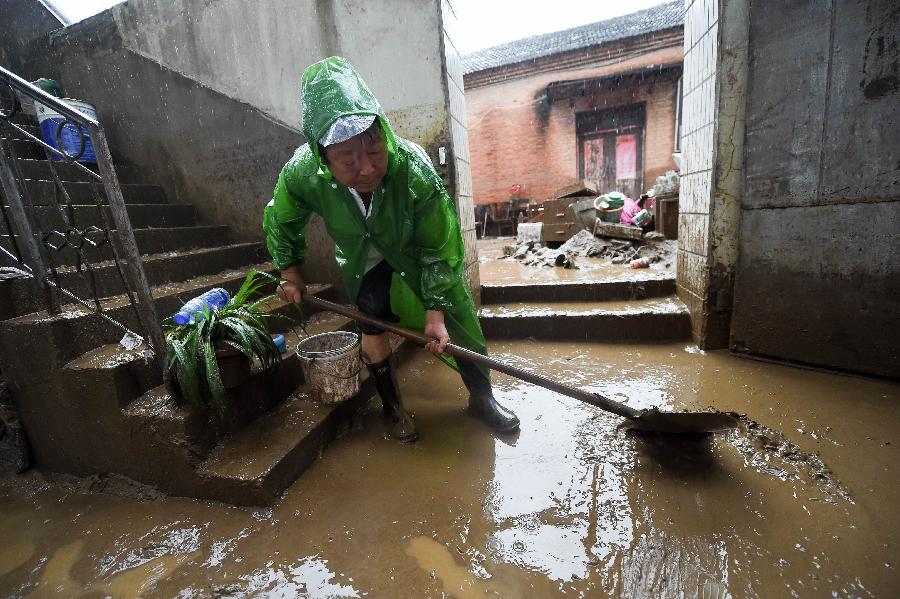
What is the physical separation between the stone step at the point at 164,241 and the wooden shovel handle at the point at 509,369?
1955 millimetres

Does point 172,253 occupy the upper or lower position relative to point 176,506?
upper

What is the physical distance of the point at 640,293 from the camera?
3938 mm

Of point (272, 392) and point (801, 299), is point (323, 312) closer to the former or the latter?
point (272, 392)

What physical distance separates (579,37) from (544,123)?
4.19 metres

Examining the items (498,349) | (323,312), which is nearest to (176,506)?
(323,312)

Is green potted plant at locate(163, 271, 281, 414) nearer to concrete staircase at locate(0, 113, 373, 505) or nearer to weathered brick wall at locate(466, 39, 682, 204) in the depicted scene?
concrete staircase at locate(0, 113, 373, 505)

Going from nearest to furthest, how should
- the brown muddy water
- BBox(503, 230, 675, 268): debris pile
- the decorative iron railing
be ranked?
the brown muddy water < the decorative iron railing < BBox(503, 230, 675, 268): debris pile

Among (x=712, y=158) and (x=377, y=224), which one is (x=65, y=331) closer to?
(x=377, y=224)

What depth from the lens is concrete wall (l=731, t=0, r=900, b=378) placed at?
235cm

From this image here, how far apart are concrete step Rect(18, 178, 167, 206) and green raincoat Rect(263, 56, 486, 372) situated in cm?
136

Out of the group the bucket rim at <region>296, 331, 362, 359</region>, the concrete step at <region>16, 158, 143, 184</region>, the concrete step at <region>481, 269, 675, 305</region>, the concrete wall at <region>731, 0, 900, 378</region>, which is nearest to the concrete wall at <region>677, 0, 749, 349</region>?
the concrete wall at <region>731, 0, 900, 378</region>

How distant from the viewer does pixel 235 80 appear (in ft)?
12.3

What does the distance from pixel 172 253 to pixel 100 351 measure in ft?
5.35

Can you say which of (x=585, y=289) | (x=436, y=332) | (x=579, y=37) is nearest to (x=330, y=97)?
(x=436, y=332)
